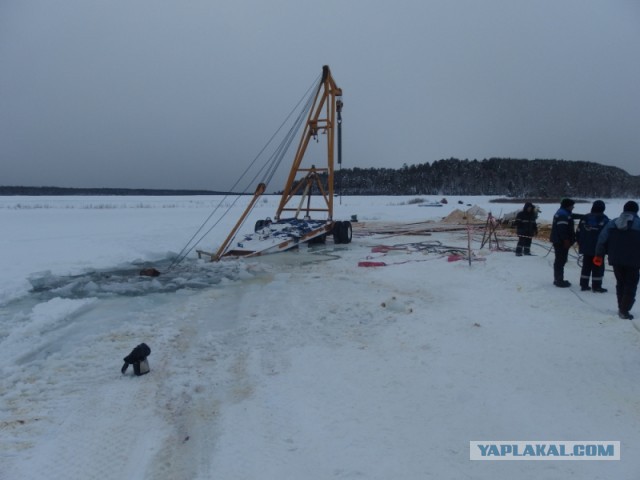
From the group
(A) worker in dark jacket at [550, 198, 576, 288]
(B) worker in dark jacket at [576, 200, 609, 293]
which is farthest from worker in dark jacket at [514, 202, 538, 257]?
(B) worker in dark jacket at [576, 200, 609, 293]

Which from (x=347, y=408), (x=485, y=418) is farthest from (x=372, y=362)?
(x=485, y=418)

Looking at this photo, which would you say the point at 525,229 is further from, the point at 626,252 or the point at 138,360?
the point at 138,360

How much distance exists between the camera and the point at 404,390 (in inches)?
Answer: 152

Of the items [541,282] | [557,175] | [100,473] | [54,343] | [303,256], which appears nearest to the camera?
[100,473]

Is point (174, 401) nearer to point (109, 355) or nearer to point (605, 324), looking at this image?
point (109, 355)

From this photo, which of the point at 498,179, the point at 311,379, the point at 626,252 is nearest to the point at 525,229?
the point at 626,252

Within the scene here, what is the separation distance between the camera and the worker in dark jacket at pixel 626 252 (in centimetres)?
538

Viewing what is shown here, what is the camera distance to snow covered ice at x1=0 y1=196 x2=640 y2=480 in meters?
2.93

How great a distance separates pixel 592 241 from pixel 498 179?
100303mm

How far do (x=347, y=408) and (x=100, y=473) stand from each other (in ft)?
6.12

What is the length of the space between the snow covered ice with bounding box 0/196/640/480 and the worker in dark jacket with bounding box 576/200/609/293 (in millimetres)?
475

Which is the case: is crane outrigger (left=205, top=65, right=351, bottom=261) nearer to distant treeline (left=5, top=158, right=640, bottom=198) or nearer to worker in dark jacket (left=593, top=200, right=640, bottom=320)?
worker in dark jacket (left=593, top=200, right=640, bottom=320)

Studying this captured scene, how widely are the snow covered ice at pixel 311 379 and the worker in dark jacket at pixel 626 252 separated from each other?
0.34 metres

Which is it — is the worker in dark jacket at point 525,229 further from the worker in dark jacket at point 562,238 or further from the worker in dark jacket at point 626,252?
the worker in dark jacket at point 626,252
